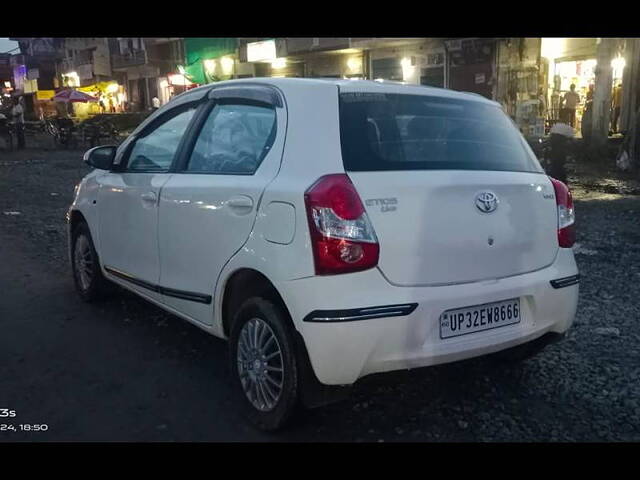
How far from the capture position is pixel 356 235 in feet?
8.82

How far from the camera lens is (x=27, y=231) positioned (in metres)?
8.41

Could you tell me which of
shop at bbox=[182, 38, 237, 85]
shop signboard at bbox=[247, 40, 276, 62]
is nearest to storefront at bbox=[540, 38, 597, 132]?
shop signboard at bbox=[247, 40, 276, 62]

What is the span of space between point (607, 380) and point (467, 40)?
18185 millimetres

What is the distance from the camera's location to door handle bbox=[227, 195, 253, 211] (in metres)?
3.05

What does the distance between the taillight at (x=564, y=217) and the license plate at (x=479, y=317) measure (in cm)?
52

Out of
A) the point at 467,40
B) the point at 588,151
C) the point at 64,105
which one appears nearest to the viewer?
the point at 588,151

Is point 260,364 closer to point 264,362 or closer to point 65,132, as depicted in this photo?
point 264,362

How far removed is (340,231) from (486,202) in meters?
0.77

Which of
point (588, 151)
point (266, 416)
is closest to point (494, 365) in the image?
point (266, 416)

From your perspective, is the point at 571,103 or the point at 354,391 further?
the point at 571,103

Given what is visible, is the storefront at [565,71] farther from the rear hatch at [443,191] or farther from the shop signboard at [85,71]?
the shop signboard at [85,71]

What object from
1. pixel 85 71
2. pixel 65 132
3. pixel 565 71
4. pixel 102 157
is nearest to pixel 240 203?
pixel 102 157

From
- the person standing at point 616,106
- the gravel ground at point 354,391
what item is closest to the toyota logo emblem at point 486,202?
the gravel ground at point 354,391
